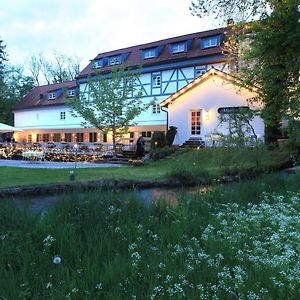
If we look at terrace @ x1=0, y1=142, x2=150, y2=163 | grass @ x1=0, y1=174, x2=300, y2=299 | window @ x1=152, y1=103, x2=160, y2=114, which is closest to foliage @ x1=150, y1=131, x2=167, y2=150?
terrace @ x1=0, y1=142, x2=150, y2=163

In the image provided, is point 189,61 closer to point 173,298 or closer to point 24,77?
point 173,298

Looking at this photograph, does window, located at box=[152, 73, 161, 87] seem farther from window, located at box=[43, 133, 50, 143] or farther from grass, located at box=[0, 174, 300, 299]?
grass, located at box=[0, 174, 300, 299]

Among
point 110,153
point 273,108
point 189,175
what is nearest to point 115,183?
point 189,175

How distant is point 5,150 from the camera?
27531 mm

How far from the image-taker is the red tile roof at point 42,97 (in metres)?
44.3

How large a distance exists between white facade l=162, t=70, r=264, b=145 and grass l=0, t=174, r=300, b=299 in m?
19.4

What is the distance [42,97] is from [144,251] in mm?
45110

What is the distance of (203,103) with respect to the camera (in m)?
26.6

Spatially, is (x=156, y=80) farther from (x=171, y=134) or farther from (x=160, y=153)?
(x=160, y=153)

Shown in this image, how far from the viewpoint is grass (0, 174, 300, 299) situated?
11.3 ft

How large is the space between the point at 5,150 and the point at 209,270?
2588cm

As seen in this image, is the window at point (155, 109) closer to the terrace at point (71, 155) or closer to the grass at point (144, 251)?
the terrace at point (71, 155)

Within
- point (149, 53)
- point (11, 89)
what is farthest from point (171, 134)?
point (11, 89)

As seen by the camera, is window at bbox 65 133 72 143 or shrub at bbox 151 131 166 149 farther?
window at bbox 65 133 72 143
